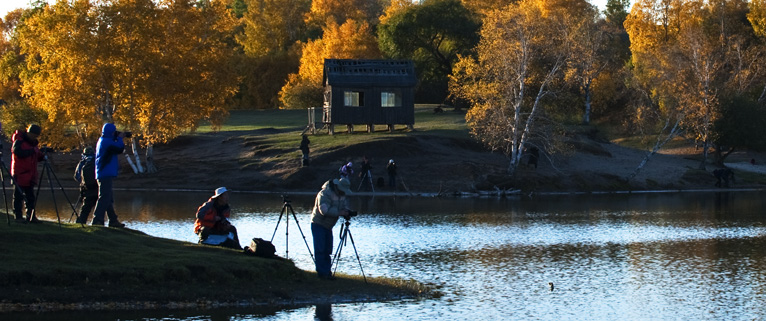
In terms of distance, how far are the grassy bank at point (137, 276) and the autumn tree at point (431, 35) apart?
66681 mm

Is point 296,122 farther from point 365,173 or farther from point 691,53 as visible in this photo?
point 691,53

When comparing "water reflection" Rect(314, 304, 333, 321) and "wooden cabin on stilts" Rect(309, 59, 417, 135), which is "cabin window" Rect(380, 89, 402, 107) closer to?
"wooden cabin on stilts" Rect(309, 59, 417, 135)

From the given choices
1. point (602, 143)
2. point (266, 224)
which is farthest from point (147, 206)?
point (602, 143)

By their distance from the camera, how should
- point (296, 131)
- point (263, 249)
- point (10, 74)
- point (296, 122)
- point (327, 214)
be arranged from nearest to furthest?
point (327, 214) → point (263, 249) → point (296, 131) → point (296, 122) → point (10, 74)

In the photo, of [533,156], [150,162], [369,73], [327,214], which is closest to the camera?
[327,214]

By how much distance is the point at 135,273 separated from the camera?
674 inches

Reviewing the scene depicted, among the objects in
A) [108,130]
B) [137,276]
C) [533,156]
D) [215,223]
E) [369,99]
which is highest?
[369,99]

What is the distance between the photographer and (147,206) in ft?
130

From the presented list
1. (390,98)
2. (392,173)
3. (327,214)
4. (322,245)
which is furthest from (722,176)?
(327,214)

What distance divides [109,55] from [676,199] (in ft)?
99.3

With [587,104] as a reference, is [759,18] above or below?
above

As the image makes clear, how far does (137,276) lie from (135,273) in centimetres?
6

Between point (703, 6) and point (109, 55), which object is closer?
point (109, 55)

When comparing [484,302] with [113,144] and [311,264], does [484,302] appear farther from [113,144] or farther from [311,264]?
[113,144]
